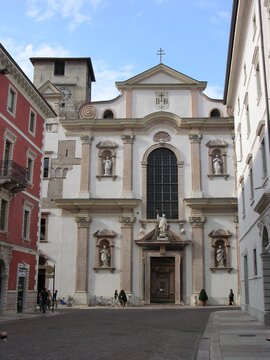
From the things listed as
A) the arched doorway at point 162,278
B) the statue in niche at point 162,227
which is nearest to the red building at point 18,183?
the statue in niche at point 162,227

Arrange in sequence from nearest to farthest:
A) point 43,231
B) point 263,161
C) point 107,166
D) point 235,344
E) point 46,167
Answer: point 235,344
point 263,161
point 43,231
point 107,166
point 46,167

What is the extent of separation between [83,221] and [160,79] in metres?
13.8

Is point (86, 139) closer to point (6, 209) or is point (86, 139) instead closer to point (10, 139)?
point (10, 139)

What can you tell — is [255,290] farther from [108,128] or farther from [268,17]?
[108,128]

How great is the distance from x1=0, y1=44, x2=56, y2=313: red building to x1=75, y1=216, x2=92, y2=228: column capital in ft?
31.7

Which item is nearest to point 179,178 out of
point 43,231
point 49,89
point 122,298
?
point 122,298

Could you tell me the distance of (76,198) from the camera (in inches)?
1563

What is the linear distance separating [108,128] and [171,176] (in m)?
6.71

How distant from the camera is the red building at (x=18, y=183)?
2472cm

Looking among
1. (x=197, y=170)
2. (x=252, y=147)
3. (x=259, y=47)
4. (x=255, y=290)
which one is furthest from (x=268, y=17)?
(x=197, y=170)

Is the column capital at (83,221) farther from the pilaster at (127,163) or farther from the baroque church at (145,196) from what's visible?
the pilaster at (127,163)

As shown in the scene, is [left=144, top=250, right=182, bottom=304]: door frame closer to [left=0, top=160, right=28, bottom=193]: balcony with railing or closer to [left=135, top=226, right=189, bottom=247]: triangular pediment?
[left=135, top=226, right=189, bottom=247]: triangular pediment

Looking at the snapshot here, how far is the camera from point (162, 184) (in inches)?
1592

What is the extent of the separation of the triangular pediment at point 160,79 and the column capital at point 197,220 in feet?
36.8
